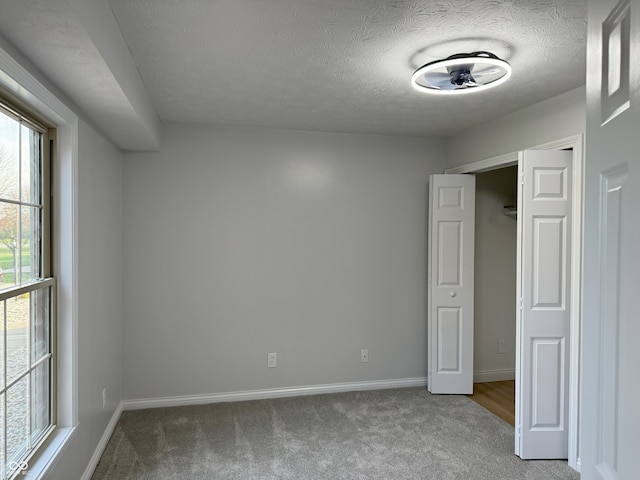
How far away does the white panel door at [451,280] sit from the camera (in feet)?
13.2

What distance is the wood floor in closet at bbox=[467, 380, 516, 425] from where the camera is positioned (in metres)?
3.64

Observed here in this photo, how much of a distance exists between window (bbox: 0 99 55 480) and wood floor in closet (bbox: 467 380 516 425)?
10.6 feet

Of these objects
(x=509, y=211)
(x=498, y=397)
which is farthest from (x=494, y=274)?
(x=498, y=397)

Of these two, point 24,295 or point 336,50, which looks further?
point 336,50

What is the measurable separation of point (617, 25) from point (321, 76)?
77.8 inches

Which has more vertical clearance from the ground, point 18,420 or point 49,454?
point 18,420

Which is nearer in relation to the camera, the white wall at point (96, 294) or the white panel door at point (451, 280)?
the white wall at point (96, 294)

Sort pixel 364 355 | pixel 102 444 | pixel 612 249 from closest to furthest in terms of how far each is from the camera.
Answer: pixel 612 249, pixel 102 444, pixel 364 355

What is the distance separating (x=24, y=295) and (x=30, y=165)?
607mm

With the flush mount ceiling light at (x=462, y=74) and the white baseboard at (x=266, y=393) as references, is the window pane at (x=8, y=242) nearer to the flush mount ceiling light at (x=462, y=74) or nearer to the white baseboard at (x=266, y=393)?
the flush mount ceiling light at (x=462, y=74)

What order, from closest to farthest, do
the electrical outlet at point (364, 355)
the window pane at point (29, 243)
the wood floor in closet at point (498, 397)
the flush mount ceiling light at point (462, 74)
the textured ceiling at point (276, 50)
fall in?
the textured ceiling at point (276, 50) < the window pane at point (29, 243) < the flush mount ceiling light at point (462, 74) < the wood floor in closet at point (498, 397) < the electrical outlet at point (364, 355)

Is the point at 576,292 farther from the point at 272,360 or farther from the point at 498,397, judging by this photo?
the point at 272,360

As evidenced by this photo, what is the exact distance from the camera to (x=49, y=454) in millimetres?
2004

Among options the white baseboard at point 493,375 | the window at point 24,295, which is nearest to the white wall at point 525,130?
the white baseboard at point 493,375
